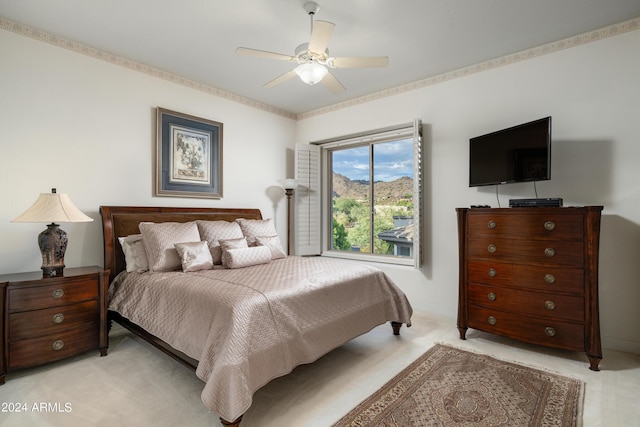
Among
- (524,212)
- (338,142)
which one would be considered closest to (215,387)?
(524,212)

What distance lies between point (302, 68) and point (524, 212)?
2.11 meters

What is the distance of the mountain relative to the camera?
13.7ft

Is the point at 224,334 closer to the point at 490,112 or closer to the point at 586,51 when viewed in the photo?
the point at 490,112

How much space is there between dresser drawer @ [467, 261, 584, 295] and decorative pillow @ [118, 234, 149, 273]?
9.65 feet

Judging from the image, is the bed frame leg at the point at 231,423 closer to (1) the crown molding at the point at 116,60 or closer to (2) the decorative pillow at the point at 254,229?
(2) the decorative pillow at the point at 254,229

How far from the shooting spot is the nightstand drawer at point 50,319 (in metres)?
2.21

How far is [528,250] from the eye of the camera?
2596 mm

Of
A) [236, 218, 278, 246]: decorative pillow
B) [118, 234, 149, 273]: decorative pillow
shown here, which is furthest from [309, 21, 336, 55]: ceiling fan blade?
[118, 234, 149, 273]: decorative pillow

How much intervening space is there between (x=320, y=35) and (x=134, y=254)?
2391 mm

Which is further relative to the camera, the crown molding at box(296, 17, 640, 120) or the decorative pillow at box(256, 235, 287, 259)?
the decorative pillow at box(256, 235, 287, 259)

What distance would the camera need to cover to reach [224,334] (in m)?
1.73

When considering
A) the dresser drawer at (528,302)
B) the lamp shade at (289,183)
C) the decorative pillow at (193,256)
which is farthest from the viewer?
the lamp shade at (289,183)

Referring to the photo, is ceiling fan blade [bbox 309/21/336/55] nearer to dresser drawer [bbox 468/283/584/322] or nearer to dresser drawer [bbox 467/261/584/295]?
dresser drawer [bbox 467/261/584/295]

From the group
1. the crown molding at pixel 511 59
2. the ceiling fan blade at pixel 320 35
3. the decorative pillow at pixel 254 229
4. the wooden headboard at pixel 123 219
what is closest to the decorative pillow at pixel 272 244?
the decorative pillow at pixel 254 229
